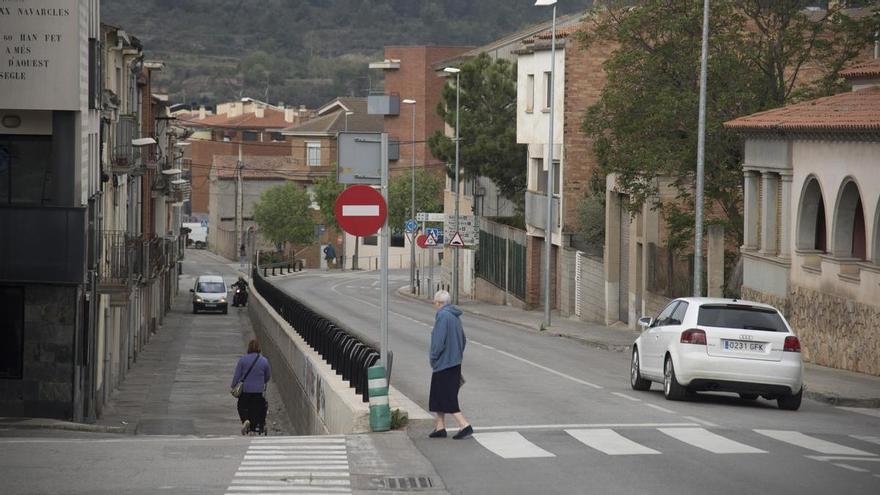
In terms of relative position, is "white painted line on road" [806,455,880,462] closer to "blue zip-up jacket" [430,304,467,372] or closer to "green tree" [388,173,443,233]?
"blue zip-up jacket" [430,304,467,372]

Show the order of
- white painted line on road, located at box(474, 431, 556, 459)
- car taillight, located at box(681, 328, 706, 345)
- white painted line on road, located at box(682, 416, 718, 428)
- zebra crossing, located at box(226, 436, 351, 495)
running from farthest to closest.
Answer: car taillight, located at box(681, 328, 706, 345)
white painted line on road, located at box(682, 416, 718, 428)
white painted line on road, located at box(474, 431, 556, 459)
zebra crossing, located at box(226, 436, 351, 495)

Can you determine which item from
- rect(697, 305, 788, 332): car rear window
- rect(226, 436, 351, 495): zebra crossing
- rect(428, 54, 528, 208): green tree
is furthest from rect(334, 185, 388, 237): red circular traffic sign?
rect(428, 54, 528, 208): green tree

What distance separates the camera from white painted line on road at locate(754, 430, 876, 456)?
51.2 feet

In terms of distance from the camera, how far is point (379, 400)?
53.4 feet

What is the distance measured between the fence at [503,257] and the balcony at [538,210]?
5.46 feet

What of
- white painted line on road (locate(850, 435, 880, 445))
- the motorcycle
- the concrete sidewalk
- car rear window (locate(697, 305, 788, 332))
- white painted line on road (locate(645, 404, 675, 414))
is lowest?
Result: the motorcycle

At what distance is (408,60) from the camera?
118562mm

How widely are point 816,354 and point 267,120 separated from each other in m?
126

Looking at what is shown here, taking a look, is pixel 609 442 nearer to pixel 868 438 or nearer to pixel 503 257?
pixel 868 438

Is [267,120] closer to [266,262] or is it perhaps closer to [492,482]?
[266,262]

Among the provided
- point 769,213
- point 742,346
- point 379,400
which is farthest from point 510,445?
point 769,213

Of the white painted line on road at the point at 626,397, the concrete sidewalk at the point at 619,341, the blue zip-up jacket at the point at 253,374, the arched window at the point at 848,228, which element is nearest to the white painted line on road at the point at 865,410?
the concrete sidewalk at the point at 619,341

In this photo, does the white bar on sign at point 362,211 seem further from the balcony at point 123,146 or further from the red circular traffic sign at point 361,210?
the balcony at point 123,146

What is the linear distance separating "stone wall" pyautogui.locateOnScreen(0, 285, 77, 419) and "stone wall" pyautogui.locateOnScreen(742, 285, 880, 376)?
14.2m
